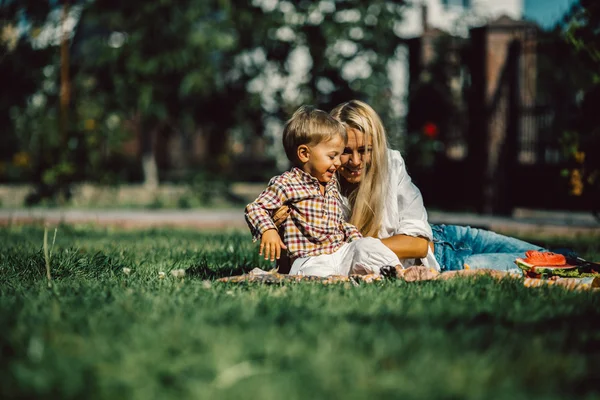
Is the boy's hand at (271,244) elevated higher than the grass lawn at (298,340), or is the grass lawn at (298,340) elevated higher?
the boy's hand at (271,244)

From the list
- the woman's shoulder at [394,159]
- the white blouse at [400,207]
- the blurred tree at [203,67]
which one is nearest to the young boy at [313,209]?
the white blouse at [400,207]

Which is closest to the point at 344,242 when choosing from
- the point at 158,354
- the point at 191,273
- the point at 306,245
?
the point at 306,245

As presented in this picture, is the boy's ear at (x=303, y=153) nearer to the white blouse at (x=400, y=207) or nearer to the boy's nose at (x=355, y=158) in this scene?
the boy's nose at (x=355, y=158)

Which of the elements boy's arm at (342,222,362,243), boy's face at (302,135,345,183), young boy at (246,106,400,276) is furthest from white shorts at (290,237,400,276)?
boy's face at (302,135,345,183)

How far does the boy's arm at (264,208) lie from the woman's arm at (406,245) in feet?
2.12

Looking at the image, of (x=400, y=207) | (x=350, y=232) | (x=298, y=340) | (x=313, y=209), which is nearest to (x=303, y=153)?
(x=313, y=209)

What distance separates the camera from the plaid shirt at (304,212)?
A: 4031 millimetres

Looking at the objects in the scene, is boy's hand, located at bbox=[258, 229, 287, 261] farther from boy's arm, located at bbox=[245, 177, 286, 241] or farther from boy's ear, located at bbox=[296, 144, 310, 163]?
boy's ear, located at bbox=[296, 144, 310, 163]

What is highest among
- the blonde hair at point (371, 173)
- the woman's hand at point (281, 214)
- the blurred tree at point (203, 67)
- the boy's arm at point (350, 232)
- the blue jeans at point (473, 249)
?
the blurred tree at point (203, 67)

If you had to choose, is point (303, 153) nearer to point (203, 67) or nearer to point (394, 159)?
point (394, 159)

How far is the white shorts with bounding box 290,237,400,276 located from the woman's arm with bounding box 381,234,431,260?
123 millimetres

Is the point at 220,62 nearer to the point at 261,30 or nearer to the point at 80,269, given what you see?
the point at 261,30

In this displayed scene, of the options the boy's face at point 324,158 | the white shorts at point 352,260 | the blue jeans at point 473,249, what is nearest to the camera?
the white shorts at point 352,260

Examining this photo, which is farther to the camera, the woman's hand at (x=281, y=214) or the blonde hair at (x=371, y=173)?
the blonde hair at (x=371, y=173)
